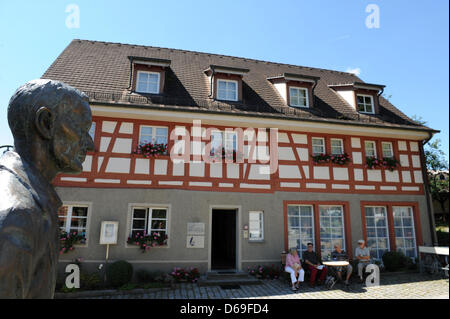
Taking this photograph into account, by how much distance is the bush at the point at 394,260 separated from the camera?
Result: 8758mm

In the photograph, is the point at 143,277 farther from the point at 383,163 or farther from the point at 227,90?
the point at 383,163

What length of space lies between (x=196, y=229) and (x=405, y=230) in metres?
7.61

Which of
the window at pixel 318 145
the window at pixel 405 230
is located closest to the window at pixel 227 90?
the window at pixel 318 145

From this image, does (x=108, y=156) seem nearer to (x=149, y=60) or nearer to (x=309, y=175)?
(x=149, y=60)

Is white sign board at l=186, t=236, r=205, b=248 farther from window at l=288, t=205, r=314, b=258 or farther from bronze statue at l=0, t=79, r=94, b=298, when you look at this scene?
bronze statue at l=0, t=79, r=94, b=298

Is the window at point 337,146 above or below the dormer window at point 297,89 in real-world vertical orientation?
below

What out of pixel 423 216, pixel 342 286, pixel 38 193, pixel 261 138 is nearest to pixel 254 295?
pixel 342 286

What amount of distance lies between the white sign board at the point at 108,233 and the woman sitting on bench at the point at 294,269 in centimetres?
485

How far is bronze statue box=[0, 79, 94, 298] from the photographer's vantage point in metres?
0.94

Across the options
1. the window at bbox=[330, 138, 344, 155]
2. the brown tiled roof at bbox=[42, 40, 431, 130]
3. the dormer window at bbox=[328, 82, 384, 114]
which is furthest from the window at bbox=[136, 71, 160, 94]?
the dormer window at bbox=[328, 82, 384, 114]

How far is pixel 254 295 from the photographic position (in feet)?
21.1

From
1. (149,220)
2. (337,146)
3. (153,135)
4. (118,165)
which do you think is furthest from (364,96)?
(118,165)

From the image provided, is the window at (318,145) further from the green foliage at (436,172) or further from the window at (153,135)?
the green foliage at (436,172)

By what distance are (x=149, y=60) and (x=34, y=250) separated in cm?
924
